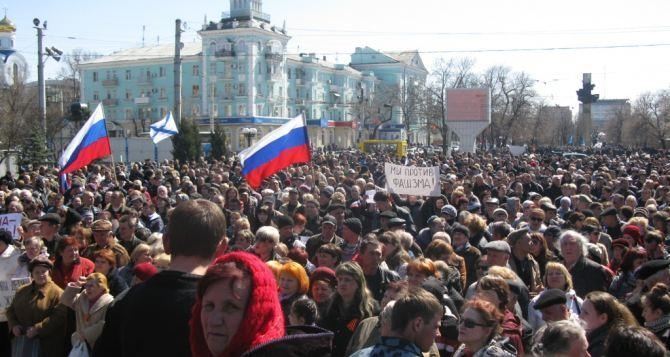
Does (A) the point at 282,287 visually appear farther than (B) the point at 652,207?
No

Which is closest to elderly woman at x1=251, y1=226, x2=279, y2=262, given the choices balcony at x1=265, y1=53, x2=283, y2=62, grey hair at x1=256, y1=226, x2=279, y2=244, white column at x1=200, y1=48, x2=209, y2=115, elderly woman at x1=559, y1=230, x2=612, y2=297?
grey hair at x1=256, y1=226, x2=279, y2=244

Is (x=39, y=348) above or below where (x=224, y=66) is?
below

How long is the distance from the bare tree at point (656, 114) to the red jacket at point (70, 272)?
66603mm

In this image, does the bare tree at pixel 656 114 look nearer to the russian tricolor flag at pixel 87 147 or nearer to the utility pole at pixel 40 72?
the utility pole at pixel 40 72

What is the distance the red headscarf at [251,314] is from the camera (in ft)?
7.79

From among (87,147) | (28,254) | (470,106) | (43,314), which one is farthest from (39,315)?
(470,106)

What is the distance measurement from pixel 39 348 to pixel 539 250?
527cm

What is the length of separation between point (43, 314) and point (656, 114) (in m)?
Answer: 76.0

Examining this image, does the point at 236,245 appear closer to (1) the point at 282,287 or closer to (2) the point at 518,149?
(1) the point at 282,287

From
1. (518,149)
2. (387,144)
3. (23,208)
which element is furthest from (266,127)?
(23,208)

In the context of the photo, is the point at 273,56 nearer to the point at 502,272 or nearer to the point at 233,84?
the point at 233,84

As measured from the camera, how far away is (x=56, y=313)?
6051mm

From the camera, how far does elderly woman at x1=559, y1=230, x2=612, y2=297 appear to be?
6820mm

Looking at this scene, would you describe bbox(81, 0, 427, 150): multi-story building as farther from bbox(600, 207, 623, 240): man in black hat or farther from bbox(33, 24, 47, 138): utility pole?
bbox(600, 207, 623, 240): man in black hat
